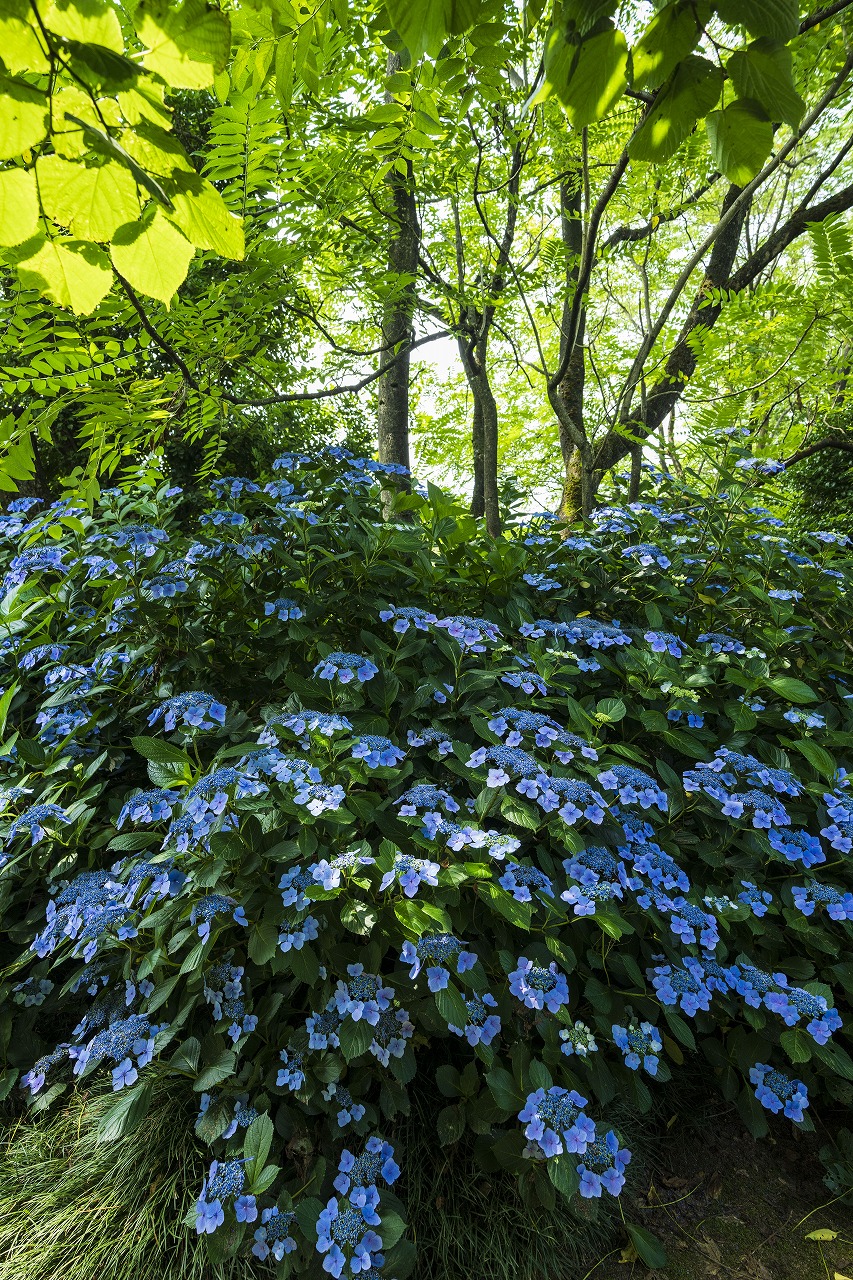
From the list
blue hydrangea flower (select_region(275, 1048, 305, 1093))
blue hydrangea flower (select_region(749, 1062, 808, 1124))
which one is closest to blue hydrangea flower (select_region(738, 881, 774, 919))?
blue hydrangea flower (select_region(749, 1062, 808, 1124))

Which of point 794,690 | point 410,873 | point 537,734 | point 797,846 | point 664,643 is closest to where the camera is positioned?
point 410,873

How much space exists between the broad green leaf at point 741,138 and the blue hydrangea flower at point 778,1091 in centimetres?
186

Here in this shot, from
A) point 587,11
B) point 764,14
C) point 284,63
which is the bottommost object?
point 764,14

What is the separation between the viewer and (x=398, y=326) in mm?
4535

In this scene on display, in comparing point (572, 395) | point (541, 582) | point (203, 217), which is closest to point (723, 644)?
point (541, 582)

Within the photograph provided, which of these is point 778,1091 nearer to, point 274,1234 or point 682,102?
point 274,1234

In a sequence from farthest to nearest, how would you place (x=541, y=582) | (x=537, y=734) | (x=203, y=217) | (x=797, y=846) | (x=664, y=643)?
(x=541, y=582) → (x=664, y=643) → (x=797, y=846) → (x=537, y=734) → (x=203, y=217)

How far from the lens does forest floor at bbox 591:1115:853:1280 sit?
65.8 inches

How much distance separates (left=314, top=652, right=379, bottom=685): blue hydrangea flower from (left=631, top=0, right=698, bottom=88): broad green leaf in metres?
1.27

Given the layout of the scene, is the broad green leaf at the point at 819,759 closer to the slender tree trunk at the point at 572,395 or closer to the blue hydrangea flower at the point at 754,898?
the blue hydrangea flower at the point at 754,898

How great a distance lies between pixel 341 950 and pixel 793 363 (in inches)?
140

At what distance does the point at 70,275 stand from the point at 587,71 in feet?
2.32

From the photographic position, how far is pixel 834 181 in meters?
10.0

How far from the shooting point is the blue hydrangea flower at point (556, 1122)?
1.36m
